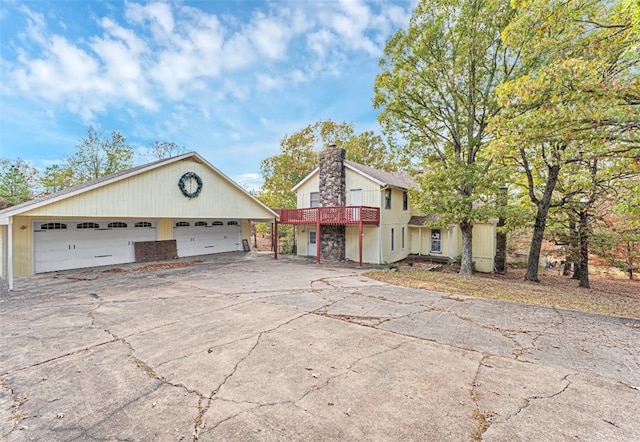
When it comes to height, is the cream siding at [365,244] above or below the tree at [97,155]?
below

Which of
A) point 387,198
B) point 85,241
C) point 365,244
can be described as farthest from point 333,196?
point 85,241

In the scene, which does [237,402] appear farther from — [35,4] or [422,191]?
[35,4]

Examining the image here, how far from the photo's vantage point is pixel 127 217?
11852 mm

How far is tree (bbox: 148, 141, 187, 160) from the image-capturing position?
26.7 m

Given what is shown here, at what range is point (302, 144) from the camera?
25219 millimetres

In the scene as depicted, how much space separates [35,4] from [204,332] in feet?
38.3

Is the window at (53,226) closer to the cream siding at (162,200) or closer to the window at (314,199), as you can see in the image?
the cream siding at (162,200)

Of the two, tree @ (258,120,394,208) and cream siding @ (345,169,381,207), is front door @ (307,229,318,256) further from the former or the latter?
tree @ (258,120,394,208)

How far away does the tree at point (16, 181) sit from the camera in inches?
837

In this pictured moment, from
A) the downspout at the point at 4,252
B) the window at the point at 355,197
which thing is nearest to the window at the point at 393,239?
the window at the point at 355,197

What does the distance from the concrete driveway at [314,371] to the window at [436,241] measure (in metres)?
11.2

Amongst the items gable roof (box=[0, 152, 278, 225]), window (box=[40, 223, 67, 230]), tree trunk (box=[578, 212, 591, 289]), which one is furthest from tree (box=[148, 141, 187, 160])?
tree trunk (box=[578, 212, 591, 289])

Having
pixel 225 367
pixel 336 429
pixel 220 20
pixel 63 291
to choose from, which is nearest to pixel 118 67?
pixel 220 20

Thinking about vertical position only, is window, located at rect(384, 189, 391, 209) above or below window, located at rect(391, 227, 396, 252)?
above
